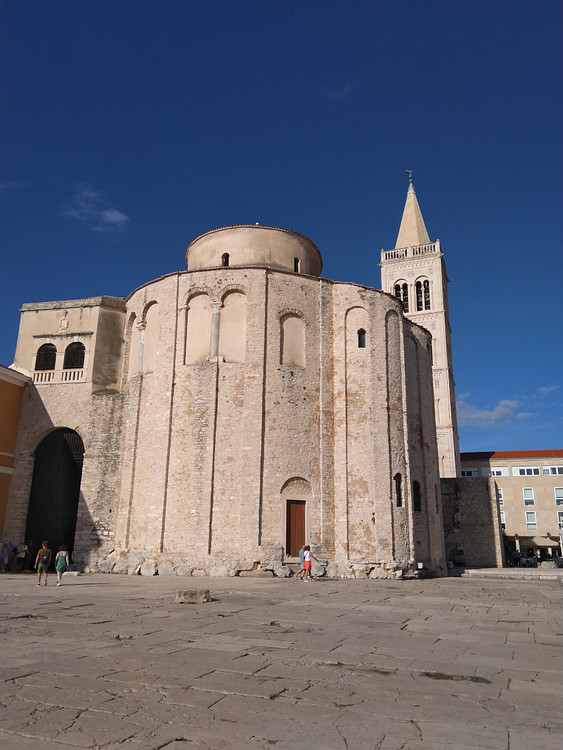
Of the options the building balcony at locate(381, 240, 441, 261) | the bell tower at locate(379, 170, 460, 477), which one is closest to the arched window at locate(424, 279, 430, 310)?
the bell tower at locate(379, 170, 460, 477)

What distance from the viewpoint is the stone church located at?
71.7ft

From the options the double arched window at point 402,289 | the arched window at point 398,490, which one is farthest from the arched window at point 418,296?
the arched window at point 398,490

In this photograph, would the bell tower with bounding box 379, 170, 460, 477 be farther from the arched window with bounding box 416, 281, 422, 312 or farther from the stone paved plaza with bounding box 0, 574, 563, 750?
the stone paved plaza with bounding box 0, 574, 563, 750

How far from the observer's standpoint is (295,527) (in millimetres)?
22172

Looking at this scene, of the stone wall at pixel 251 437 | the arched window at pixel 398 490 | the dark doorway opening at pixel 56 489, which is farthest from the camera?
the dark doorway opening at pixel 56 489

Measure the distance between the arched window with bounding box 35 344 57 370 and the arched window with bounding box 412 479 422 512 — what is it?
17.4 meters

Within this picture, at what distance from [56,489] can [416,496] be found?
15.7 metres

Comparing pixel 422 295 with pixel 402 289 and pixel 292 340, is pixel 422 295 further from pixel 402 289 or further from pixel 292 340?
pixel 292 340

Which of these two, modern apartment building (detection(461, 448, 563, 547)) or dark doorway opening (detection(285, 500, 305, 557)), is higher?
modern apartment building (detection(461, 448, 563, 547))

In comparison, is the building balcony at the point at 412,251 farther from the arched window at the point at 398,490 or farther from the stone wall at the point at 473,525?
the arched window at the point at 398,490

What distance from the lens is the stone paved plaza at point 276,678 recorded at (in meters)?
4.27

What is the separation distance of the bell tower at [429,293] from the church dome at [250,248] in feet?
95.5

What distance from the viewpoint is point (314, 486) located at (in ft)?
74.7

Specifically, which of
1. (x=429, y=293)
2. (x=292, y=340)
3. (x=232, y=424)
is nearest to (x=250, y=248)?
(x=292, y=340)
